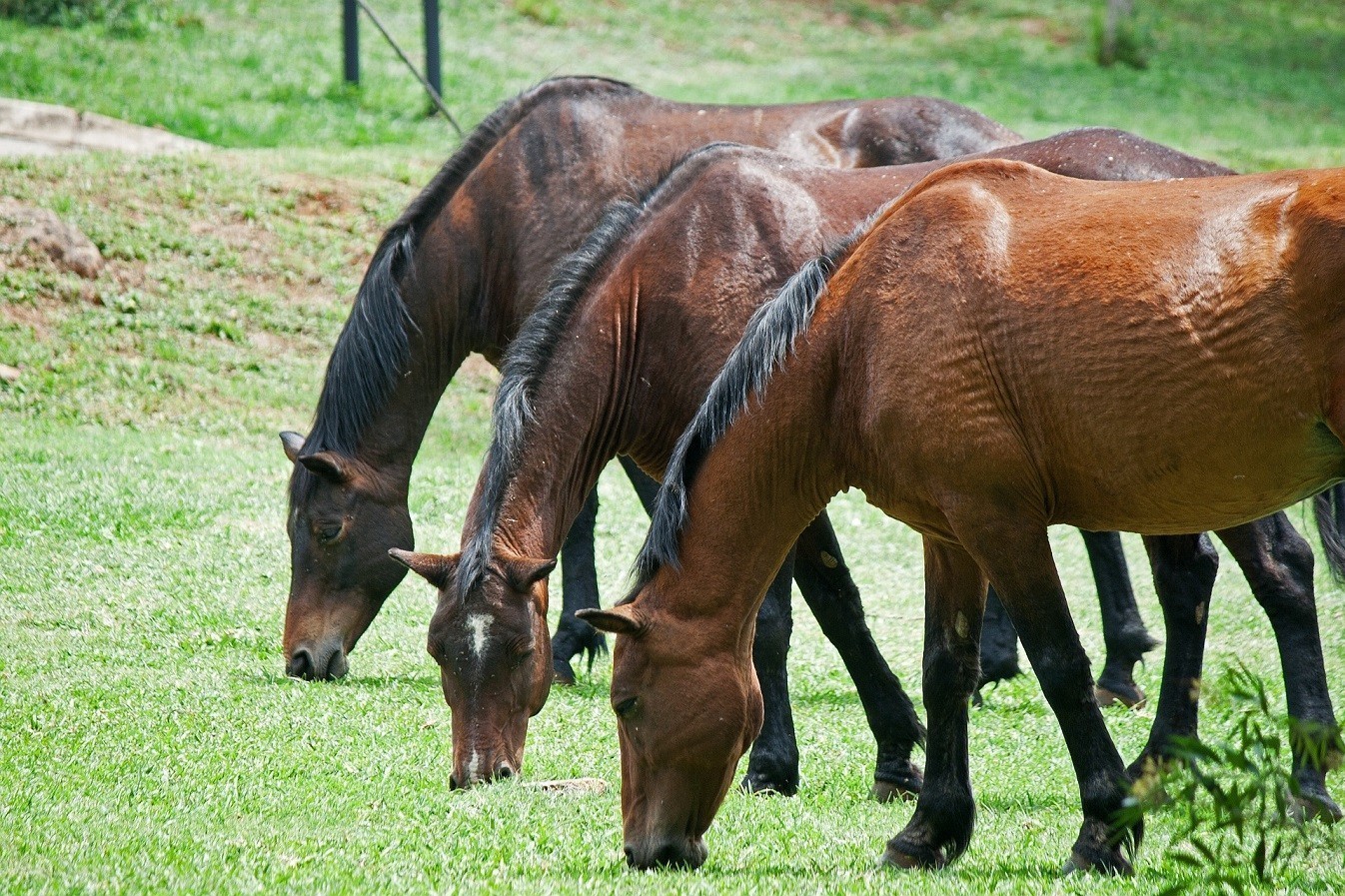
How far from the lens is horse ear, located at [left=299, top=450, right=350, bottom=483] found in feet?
22.7

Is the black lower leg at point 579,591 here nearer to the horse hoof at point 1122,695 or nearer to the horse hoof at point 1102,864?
the horse hoof at point 1122,695

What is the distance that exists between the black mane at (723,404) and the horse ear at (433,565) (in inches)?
38.8

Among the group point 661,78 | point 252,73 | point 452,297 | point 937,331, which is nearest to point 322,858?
point 937,331

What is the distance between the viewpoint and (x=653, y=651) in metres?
4.51

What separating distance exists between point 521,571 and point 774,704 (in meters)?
1.30

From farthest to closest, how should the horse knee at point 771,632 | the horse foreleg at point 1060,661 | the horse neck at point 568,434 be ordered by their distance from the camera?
1. the horse knee at point 771,632
2. the horse neck at point 568,434
3. the horse foreleg at point 1060,661

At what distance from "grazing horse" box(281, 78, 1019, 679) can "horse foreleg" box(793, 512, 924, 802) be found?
88.4 inches

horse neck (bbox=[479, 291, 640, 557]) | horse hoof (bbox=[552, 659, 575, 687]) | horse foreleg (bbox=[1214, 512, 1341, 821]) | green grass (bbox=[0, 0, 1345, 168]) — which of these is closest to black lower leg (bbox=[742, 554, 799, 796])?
horse neck (bbox=[479, 291, 640, 557])

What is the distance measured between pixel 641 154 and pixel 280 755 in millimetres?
3792

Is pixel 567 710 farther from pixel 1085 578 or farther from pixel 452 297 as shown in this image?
pixel 1085 578

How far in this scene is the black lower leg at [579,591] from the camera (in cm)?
798

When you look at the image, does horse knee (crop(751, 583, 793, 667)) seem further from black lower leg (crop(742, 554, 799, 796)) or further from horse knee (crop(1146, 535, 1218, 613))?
horse knee (crop(1146, 535, 1218, 613))

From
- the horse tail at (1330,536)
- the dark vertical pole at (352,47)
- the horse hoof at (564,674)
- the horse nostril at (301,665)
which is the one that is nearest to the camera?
the horse tail at (1330,536)

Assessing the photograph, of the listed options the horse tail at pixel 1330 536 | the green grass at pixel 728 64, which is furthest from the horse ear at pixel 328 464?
the green grass at pixel 728 64
